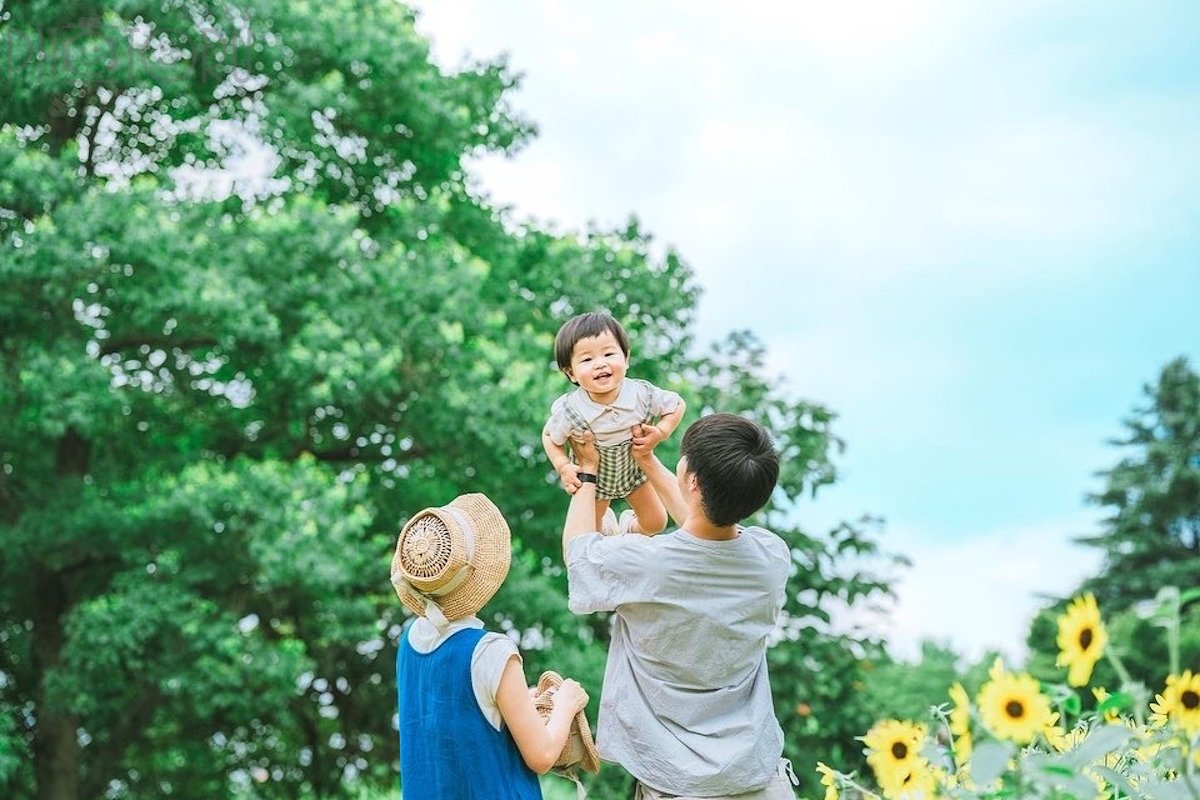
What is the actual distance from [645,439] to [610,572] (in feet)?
1.51

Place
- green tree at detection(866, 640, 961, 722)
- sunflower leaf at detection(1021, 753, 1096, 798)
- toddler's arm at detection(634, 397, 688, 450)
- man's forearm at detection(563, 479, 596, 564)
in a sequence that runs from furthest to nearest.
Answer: green tree at detection(866, 640, 961, 722) < toddler's arm at detection(634, 397, 688, 450) < man's forearm at detection(563, 479, 596, 564) < sunflower leaf at detection(1021, 753, 1096, 798)

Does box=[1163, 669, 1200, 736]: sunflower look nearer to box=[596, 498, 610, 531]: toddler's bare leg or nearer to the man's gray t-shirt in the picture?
the man's gray t-shirt

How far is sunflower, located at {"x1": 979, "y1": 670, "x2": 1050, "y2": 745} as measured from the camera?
7.13 ft

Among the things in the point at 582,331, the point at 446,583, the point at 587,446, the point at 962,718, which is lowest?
the point at 962,718

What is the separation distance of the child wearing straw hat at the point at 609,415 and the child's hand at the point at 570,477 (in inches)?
1.9

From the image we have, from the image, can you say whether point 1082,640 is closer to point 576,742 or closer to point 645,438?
point 576,742

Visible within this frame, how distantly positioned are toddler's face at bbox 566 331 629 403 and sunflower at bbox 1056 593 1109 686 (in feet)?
4.17

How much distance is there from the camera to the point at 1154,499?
75.6 ft

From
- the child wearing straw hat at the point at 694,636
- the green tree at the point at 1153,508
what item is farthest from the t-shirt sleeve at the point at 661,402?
the green tree at the point at 1153,508

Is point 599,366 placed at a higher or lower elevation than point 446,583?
higher

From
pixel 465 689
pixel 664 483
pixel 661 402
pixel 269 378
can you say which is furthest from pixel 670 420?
pixel 269 378

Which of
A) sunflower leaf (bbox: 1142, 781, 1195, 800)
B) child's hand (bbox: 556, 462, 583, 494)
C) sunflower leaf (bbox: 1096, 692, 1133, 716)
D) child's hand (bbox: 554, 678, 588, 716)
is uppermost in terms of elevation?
child's hand (bbox: 556, 462, 583, 494)

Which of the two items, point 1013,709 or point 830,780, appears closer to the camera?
point 1013,709

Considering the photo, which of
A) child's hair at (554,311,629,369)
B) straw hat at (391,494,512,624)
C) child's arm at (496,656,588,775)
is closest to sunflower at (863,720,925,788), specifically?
child's arm at (496,656,588,775)
